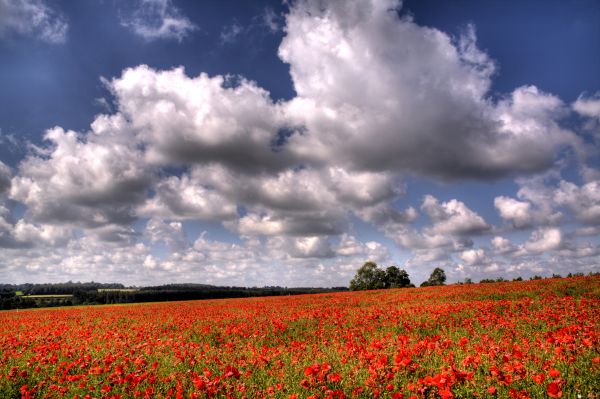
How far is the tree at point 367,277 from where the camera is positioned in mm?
79188

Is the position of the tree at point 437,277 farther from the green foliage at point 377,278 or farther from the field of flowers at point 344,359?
the field of flowers at point 344,359

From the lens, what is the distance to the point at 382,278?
78.9m

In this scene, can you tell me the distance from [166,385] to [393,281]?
75934mm

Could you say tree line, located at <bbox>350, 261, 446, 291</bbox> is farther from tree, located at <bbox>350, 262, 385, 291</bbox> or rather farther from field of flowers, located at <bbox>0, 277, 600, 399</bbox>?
field of flowers, located at <bbox>0, 277, 600, 399</bbox>

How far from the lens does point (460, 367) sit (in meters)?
7.09

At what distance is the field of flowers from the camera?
5.64 meters

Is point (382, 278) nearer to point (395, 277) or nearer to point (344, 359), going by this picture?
point (395, 277)

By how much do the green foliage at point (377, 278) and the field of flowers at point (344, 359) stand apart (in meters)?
61.3

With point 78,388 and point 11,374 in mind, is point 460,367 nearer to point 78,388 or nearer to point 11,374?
point 78,388

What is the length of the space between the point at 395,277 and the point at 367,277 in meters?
6.15

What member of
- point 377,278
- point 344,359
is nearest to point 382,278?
point 377,278

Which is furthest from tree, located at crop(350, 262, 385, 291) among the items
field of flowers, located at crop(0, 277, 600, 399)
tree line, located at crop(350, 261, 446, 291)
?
field of flowers, located at crop(0, 277, 600, 399)

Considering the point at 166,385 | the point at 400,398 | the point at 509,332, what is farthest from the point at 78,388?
the point at 509,332

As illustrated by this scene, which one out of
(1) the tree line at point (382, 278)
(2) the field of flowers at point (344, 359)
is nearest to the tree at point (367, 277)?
(1) the tree line at point (382, 278)
